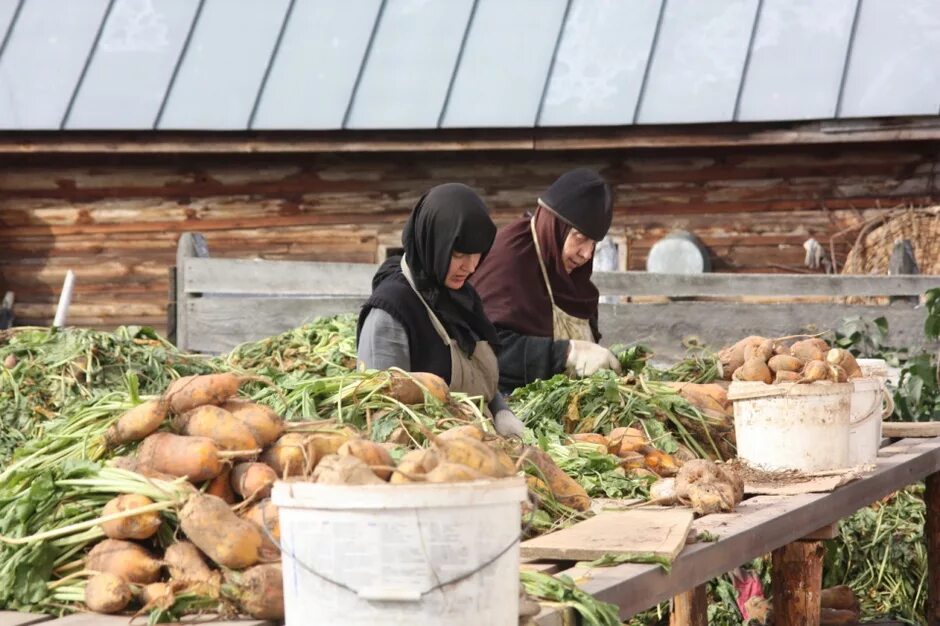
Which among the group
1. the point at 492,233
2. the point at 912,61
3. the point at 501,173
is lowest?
the point at 492,233

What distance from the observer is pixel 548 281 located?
614 centimetres

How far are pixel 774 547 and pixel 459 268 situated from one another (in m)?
1.42

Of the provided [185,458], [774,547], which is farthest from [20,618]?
[774,547]

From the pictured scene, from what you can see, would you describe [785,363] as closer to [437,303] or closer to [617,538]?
[437,303]

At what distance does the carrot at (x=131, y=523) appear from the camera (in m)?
2.66

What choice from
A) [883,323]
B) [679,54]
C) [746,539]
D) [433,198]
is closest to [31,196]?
[679,54]

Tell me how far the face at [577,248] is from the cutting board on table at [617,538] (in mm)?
2494

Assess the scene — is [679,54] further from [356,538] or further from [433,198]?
[356,538]

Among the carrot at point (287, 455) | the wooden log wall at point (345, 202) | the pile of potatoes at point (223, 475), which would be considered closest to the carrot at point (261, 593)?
the pile of potatoes at point (223, 475)

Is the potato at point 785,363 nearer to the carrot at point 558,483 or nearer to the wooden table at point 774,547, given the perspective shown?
the wooden table at point 774,547

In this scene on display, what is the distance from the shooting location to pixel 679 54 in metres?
11.4

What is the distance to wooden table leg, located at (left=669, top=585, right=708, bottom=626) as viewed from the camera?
480 centimetres

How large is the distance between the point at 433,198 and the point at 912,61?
23.5 feet

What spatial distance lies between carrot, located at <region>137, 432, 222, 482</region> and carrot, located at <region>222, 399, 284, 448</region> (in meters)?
0.12
